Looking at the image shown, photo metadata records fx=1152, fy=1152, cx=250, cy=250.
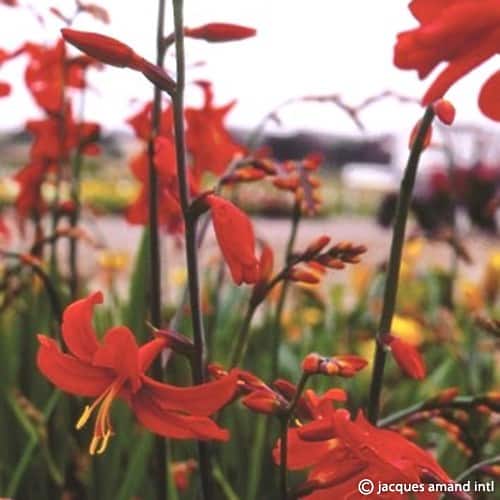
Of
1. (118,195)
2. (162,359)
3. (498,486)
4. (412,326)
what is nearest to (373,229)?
(118,195)

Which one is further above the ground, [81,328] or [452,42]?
[452,42]

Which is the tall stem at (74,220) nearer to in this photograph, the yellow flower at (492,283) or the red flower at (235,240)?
the red flower at (235,240)

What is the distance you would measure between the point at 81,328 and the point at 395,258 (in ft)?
Answer: 0.69

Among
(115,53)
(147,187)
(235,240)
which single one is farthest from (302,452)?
(147,187)

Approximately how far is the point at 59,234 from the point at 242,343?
0.38 m

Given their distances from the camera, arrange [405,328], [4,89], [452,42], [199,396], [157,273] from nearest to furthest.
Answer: [452,42], [199,396], [157,273], [4,89], [405,328]

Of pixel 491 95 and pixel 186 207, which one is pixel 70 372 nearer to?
pixel 186 207

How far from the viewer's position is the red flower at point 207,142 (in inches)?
55.2

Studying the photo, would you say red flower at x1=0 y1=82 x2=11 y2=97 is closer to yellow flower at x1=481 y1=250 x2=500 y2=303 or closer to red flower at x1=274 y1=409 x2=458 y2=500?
red flower at x1=274 y1=409 x2=458 y2=500

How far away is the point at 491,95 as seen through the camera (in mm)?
575

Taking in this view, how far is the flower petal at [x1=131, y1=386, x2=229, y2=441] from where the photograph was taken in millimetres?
670

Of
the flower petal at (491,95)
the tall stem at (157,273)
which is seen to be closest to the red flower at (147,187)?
the tall stem at (157,273)

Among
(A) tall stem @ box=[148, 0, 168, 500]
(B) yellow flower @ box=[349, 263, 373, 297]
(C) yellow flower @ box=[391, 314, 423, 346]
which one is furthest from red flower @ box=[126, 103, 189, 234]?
(B) yellow flower @ box=[349, 263, 373, 297]

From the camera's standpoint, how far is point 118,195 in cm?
1443
